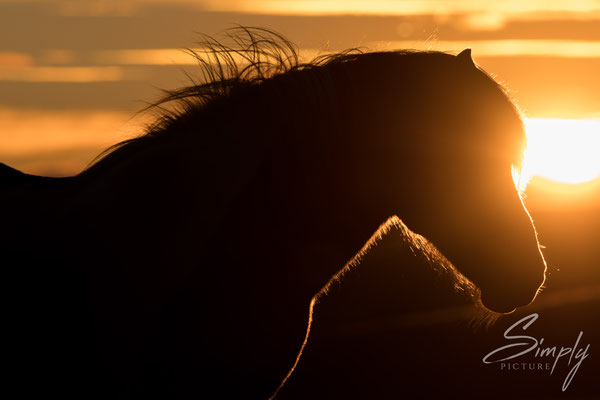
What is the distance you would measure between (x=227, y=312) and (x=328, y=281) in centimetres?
50

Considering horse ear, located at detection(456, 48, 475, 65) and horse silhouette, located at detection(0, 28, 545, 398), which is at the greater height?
horse ear, located at detection(456, 48, 475, 65)

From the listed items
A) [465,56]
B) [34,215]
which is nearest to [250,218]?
[34,215]

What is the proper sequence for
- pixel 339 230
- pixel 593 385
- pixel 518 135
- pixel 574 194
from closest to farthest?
pixel 339 230, pixel 518 135, pixel 593 385, pixel 574 194

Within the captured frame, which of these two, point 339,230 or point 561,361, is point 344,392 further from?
point 339,230

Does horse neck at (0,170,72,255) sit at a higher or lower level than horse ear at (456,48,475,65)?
lower

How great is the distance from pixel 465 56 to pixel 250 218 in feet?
3.65

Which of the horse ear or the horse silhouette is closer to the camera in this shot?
the horse silhouette

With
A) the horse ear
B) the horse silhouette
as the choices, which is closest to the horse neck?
the horse silhouette

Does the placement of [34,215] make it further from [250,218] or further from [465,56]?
[465,56]

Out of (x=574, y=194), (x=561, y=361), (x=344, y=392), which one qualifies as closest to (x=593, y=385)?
(x=561, y=361)

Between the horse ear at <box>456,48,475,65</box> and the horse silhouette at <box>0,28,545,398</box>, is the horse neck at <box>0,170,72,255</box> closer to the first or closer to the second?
the horse silhouette at <box>0,28,545,398</box>

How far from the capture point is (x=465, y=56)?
296cm

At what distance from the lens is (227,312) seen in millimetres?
2529

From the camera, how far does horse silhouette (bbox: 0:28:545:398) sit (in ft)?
8.14
